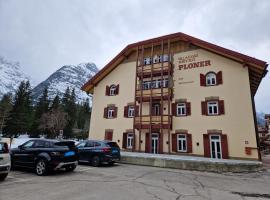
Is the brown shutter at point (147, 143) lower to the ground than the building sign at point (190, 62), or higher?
lower

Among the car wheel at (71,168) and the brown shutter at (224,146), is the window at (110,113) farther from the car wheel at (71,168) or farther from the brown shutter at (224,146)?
the car wheel at (71,168)

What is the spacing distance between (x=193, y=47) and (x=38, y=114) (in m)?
47.1

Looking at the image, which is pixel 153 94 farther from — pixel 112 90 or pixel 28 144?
pixel 28 144

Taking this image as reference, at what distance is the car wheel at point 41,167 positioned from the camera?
9055 millimetres

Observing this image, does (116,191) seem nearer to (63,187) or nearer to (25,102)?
(63,187)

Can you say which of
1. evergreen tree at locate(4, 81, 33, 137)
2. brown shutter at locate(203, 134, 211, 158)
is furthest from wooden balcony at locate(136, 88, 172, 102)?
evergreen tree at locate(4, 81, 33, 137)

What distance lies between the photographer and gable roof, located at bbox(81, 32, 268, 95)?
18047 mm

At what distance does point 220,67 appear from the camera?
65.3ft

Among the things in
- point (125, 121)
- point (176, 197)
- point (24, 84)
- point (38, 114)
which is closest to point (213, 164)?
point (176, 197)

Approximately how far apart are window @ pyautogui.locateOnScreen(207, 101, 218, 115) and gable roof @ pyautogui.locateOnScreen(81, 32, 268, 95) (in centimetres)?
443

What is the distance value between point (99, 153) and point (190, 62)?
1405 centimetres

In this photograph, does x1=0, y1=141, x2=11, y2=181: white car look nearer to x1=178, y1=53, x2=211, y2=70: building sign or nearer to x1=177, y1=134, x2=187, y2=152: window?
x1=177, y1=134, x2=187, y2=152: window

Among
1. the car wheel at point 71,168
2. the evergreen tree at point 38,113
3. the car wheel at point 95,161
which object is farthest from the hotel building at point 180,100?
the evergreen tree at point 38,113

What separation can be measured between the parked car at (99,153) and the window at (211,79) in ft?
39.2
